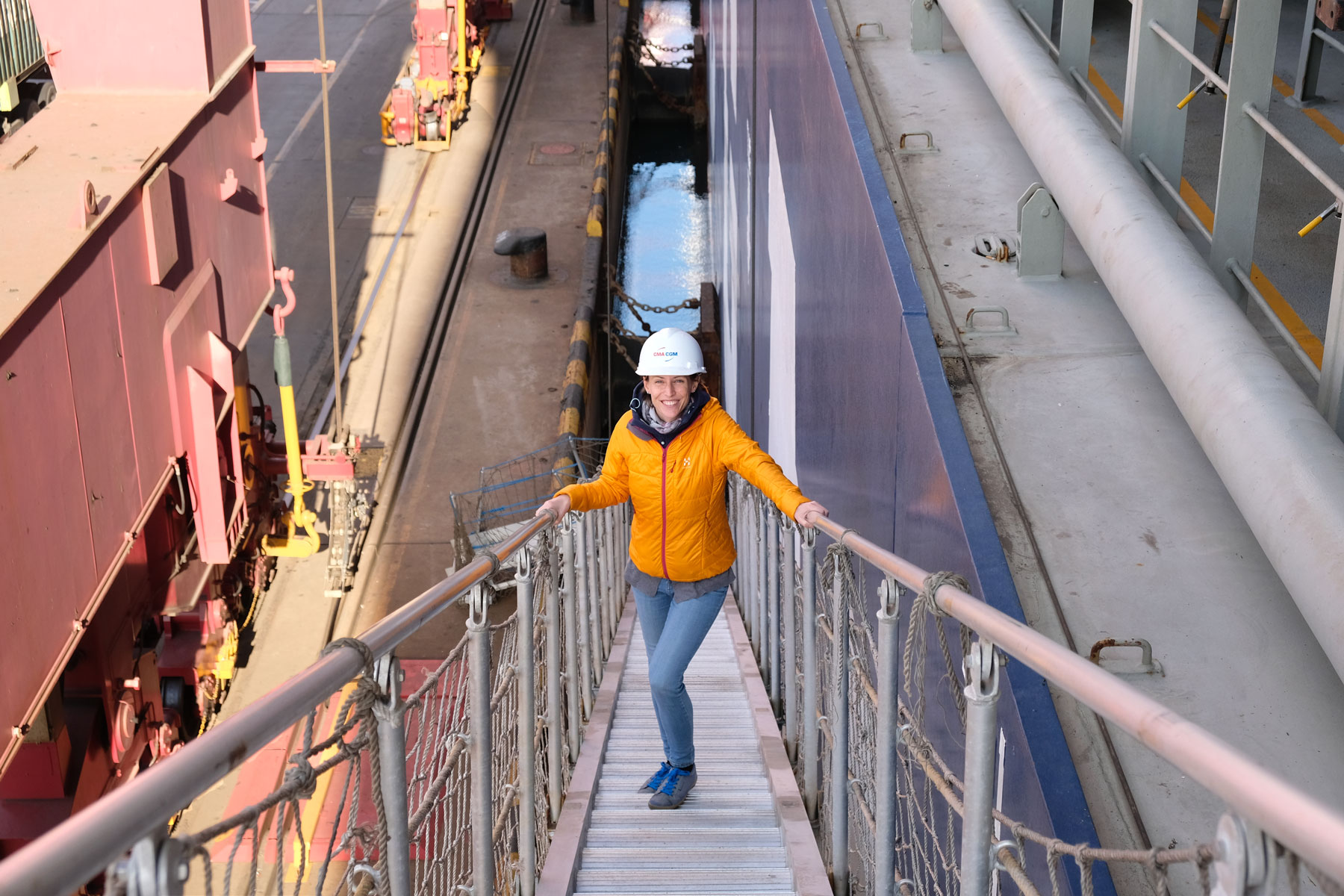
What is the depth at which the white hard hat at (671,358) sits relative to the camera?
4453mm

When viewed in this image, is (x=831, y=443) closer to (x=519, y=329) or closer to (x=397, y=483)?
(x=397, y=483)

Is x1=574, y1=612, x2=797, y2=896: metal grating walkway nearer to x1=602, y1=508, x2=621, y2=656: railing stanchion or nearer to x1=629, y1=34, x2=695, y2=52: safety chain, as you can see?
x1=602, y1=508, x2=621, y2=656: railing stanchion

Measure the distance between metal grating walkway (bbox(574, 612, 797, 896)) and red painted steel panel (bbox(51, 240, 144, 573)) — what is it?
3.75 meters

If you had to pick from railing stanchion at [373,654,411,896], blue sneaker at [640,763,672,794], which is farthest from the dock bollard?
railing stanchion at [373,654,411,896]

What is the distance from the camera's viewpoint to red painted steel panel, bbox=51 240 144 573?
7.62m

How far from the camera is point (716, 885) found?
13.9 feet

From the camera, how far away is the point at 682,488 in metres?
4.64

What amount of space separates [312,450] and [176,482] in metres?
3.46

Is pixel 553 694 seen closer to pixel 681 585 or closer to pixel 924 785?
pixel 681 585

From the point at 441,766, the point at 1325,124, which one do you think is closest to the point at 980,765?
the point at 441,766

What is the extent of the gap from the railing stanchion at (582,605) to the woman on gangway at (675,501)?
0.84 m

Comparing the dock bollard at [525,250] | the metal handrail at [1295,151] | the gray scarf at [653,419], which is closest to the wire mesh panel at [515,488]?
the dock bollard at [525,250]

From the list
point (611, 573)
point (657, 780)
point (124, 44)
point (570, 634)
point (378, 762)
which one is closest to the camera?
point (378, 762)

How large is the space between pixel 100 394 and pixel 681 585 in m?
4.89
